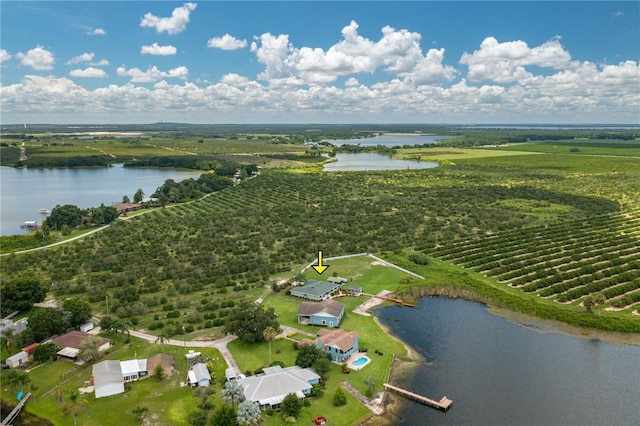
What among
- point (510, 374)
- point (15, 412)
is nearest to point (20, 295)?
point (15, 412)

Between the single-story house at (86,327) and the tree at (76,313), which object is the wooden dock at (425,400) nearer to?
the single-story house at (86,327)

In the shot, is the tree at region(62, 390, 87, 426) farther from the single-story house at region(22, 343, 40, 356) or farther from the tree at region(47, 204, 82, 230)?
the tree at region(47, 204, 82, 230)

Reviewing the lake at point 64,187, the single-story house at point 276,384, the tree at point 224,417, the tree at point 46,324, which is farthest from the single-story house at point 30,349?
the lake at point 64,187

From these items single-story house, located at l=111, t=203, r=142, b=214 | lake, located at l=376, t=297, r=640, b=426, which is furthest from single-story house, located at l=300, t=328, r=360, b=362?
single-story house, located at l=111, t=203, r=142, b=214

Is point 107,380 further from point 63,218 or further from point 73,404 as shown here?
point 63,218

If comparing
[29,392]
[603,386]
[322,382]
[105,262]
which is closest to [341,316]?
[322,382]

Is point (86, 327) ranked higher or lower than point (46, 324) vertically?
lower
